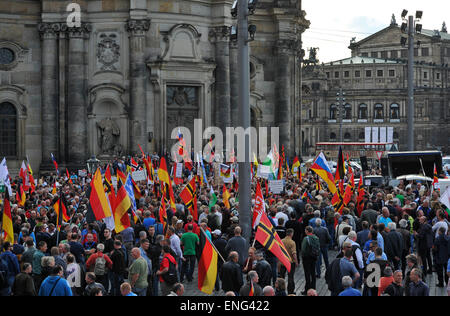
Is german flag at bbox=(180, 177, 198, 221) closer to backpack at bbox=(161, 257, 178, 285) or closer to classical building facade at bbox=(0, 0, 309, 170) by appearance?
backpack at bbox=(161, 257, 178, 285)

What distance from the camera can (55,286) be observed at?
13.1 meters

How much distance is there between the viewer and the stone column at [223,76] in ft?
143

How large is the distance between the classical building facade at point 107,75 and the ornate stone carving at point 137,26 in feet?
0.17

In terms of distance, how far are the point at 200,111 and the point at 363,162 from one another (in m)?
9.41

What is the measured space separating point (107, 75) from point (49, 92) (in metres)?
3.26

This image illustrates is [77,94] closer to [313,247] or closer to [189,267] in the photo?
[189,267]

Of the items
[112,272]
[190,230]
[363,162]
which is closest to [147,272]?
[112,272]

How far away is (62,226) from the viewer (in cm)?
1880

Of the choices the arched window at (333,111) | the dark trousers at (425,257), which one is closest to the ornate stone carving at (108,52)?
the dark trousers at (425,257)

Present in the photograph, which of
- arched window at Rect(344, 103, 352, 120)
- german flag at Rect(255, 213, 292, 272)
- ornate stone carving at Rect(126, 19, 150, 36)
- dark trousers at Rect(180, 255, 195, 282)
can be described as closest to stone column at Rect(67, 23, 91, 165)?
ornate stone carving at Rect(126, 19, 150, 36)

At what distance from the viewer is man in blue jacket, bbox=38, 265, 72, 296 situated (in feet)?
42.9

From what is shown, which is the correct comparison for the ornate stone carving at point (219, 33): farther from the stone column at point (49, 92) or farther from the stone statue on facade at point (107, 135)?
the stone column at point (49, 92)

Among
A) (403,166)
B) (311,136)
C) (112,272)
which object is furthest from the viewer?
(311,136)
